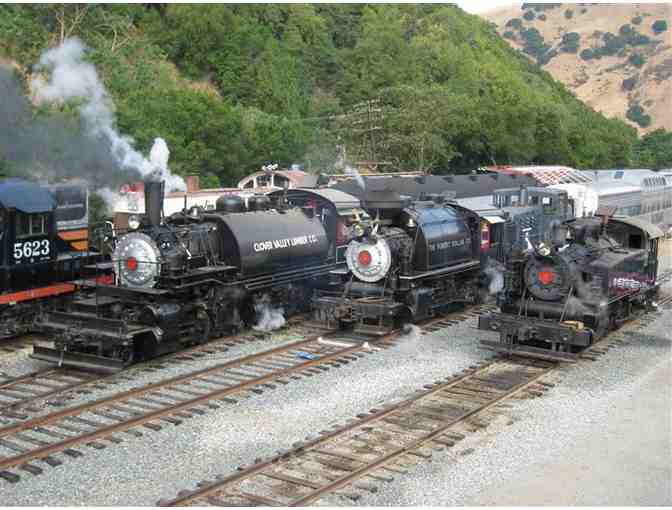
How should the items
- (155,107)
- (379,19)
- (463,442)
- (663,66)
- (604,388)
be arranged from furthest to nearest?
(663,66), (379,19), (155,107), (604,388), (463,442)

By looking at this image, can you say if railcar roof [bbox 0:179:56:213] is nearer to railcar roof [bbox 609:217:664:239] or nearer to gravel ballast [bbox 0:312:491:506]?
gravel ballast [bbox 0:312:491:506]

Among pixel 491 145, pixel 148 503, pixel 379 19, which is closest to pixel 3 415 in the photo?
pixel 148 503

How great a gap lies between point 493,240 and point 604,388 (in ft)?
24.2

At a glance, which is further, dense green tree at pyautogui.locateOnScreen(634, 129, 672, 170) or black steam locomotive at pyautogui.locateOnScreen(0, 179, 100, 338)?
dense green tree at pyautogui.locateOnScreen(634, 129, 672, 170)

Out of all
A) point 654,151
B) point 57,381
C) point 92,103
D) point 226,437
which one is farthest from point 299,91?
point 226,437

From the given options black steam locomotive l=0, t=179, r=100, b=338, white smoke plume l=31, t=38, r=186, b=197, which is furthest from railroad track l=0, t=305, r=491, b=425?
white smoke plume l=31, t=38, r=186, b=197

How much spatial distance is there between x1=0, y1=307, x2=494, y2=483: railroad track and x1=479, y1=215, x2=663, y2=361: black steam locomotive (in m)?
2.71

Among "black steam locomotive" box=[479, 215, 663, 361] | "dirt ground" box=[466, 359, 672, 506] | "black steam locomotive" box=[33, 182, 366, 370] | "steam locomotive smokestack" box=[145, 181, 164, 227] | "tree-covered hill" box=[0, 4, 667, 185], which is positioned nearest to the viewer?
"dirt ground" box=[466, 359, 672, 506]

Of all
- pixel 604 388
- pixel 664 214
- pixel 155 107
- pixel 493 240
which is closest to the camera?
pixel 604 388

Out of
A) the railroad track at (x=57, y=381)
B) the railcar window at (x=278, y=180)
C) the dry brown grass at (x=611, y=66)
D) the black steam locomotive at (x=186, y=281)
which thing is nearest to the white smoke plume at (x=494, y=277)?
the black steam locomotive at (x=186, y=281)

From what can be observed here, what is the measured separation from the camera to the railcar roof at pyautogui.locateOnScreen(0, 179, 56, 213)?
14.6 m

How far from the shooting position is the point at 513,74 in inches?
3164

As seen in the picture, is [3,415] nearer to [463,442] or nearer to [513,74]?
[463,442]

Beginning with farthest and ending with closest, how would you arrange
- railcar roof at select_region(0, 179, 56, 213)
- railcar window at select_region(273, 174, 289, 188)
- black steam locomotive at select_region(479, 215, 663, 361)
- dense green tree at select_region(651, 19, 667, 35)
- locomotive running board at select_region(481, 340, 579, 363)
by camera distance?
dense green tree at select_region(651, 19, 667, 35) < railcar window at select_region(273, 174, 289, 188) < railcar roof at select_region(0, 179, 56, 213) < black steam locomotive at select_region(479, 215, 663, 361) < locomotive running board at select_region(481, 340, 579, 363)
